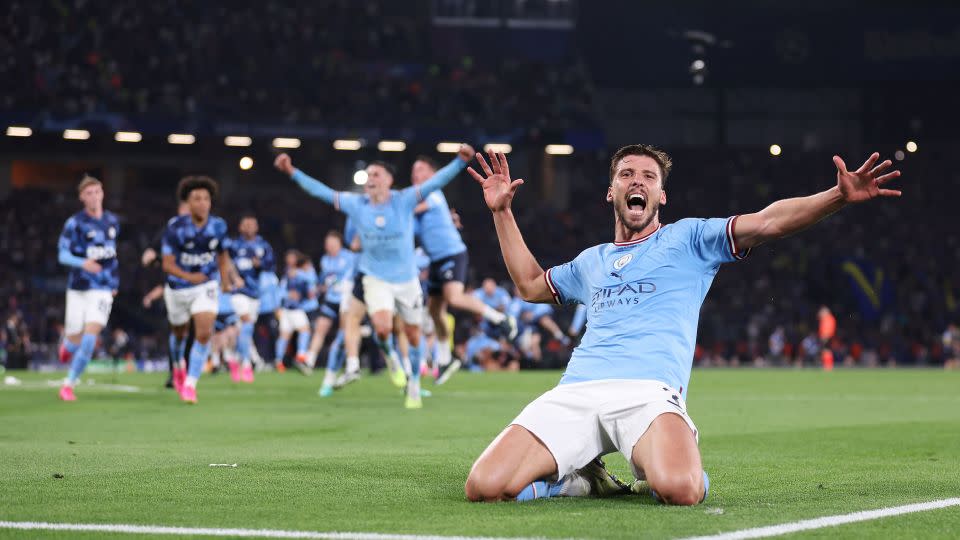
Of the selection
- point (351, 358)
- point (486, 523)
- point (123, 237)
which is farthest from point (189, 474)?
point (123, 237)

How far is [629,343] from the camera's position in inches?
251

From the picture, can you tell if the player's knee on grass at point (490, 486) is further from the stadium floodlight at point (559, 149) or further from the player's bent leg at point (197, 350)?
the stadium floodlight at point (559, 149)

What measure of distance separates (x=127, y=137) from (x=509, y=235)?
38.1 metres

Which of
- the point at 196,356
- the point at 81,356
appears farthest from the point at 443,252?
the point at 81,356

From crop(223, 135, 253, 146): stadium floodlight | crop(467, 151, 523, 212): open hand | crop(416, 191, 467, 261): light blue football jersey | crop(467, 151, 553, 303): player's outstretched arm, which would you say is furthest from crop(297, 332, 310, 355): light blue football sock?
crop(467, 151, 523, 212): open hand

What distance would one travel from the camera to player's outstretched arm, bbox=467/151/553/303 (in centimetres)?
667

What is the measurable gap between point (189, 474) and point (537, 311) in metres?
24.4

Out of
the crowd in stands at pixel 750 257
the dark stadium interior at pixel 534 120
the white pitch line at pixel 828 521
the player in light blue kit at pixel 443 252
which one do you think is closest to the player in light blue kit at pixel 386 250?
the player in light blue kit at pixel 443 252

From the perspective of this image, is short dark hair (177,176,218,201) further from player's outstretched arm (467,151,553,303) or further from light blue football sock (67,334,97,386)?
player's outstretched arm (467,151,553,303)

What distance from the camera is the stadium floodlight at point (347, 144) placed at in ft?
144

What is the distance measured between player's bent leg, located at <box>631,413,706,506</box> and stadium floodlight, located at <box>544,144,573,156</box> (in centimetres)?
3857

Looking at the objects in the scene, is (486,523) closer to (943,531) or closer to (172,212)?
(943,531)

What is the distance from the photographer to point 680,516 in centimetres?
541

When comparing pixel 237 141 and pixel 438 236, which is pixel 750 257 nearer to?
pixel 237 141
